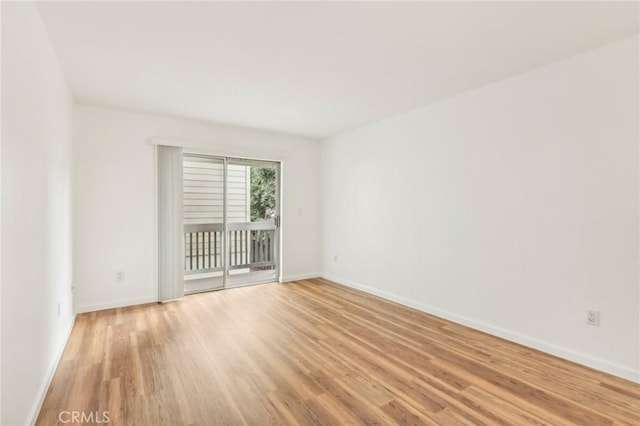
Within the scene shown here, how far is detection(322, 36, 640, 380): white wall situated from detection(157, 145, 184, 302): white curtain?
9.15 feet

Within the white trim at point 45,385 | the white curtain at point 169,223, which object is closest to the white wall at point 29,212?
the white trim at point 45,385

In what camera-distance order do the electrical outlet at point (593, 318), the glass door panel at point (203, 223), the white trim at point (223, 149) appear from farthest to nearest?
the glass door panel at point (203, 223)
the white trim at point (223, 149)
the electrical outlet at point (593, 318)

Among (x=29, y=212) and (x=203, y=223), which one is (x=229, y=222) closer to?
(x=203, y=223)

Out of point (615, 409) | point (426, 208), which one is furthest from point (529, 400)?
point (426, 208)

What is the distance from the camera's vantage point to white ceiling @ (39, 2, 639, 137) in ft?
6.31

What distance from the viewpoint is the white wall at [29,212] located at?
55.9 inches

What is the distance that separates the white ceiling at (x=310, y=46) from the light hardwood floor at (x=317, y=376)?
2431 mm

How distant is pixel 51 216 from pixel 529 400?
139 inches

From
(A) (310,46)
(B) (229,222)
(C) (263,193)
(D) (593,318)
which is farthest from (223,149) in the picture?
(D) (593,318)

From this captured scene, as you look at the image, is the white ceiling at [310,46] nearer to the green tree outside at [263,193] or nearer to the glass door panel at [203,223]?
the glass door panel at [203,223]

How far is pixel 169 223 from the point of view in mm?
4117

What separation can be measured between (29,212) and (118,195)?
7.48 feet

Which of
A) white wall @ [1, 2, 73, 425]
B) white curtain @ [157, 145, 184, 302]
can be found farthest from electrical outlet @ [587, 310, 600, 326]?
white curtain @ [157, 145, 184, 302]

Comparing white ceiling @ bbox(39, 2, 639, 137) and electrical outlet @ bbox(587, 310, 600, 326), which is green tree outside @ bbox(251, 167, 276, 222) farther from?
electrical outlet @ bbox(587, 310, 600, 326)
